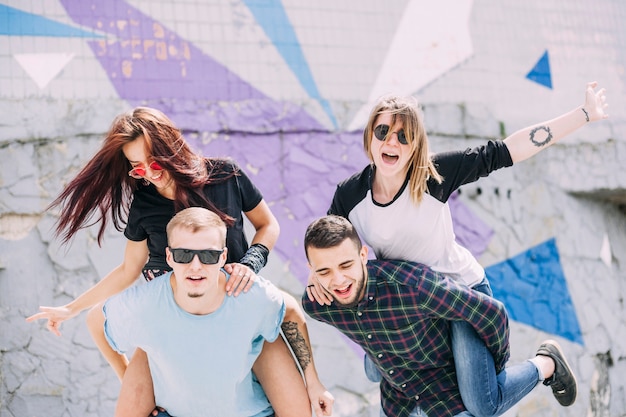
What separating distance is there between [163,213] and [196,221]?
0.38 metres

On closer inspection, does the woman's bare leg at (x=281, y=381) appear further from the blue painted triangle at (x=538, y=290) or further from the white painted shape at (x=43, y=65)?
the blue painted triangle at (x=538, y=290)

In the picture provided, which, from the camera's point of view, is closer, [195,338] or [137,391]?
[195,338]

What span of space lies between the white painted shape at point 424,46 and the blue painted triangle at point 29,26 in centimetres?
231

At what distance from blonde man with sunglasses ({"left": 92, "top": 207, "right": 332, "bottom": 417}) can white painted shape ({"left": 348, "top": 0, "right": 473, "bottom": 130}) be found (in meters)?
3.12

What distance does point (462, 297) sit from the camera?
3.55 metres

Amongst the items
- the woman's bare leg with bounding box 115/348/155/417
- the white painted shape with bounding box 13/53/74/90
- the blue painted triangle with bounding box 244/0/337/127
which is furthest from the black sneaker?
the white painted shape with bounding box 13/53/74/90

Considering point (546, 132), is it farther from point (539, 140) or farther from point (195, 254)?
point (195, 254)

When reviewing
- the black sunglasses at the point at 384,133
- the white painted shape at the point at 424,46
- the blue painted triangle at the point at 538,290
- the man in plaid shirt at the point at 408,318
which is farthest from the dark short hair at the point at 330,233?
the blue painted triangle at the point at 538,290

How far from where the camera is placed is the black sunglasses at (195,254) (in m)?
3.40

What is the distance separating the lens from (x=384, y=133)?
12.0ft

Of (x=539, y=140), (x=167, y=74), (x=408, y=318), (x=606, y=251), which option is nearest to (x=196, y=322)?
(x=408, y=318)

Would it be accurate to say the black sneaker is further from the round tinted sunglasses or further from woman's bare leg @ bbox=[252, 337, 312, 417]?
the round tinted sunglasses

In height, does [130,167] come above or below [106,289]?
above

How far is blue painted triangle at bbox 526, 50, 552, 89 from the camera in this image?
6930mm
